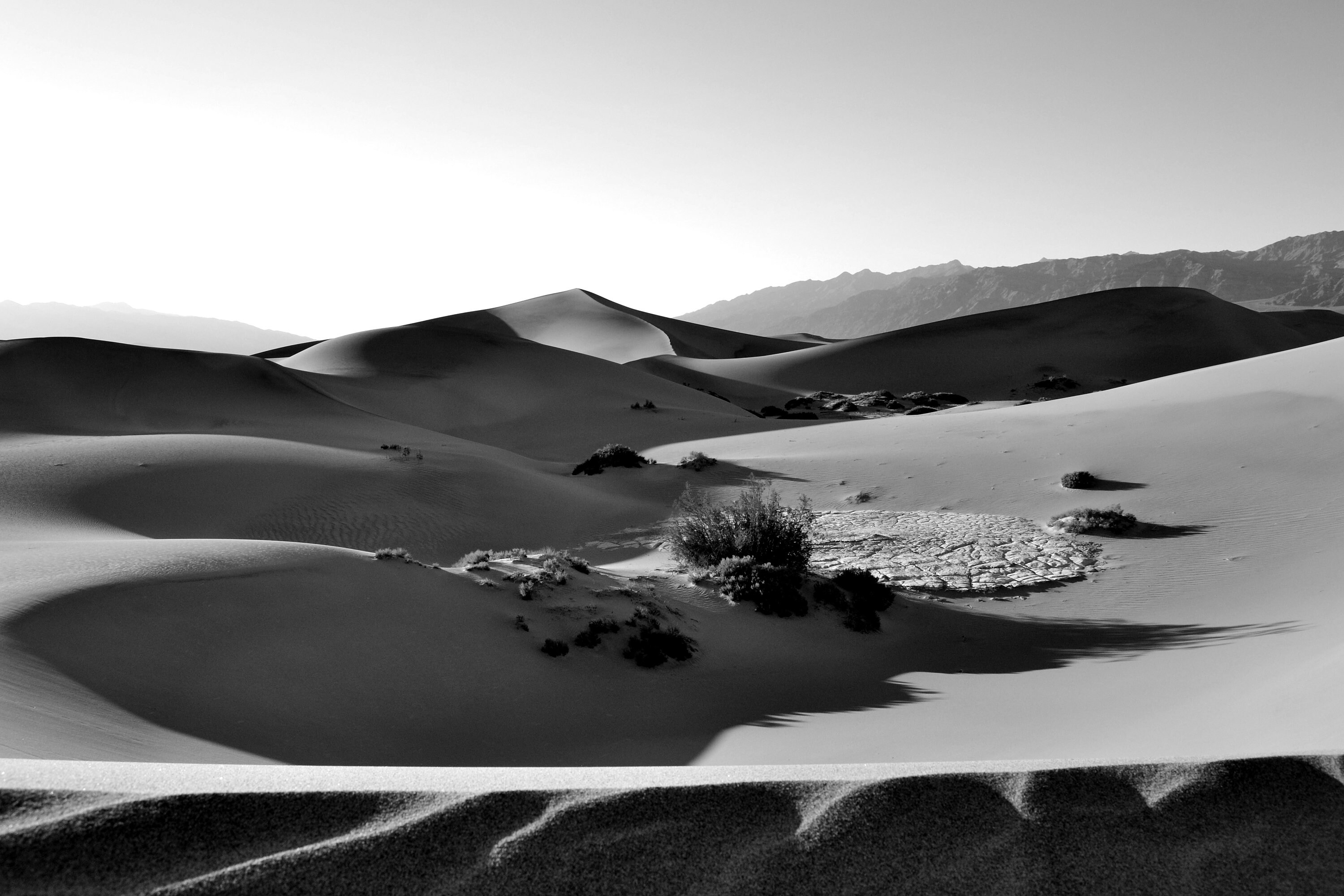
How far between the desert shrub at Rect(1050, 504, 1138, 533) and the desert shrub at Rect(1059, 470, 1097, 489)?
164 cm

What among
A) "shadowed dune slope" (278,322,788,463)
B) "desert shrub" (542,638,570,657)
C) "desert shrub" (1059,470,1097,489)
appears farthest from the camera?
"shadowed dune slope" (278,322,788,463)

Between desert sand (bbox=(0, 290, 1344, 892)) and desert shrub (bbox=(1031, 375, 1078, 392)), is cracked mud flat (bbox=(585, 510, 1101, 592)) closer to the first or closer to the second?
desert sand (bbox=(0, 290, 1344, 892))

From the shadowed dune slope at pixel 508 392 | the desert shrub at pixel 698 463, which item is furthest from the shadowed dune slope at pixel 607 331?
the desert shrub at pixel 698 463

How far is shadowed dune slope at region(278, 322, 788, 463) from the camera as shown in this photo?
103 feet

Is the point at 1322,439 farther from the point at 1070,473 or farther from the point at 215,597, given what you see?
the point at 215,597

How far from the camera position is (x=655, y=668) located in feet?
26.6

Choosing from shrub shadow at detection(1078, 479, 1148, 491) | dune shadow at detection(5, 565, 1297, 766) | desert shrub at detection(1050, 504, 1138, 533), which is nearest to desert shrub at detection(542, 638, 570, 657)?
dune shadow at detection(5, 565, 1297, 766)

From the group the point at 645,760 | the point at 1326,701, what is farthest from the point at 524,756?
the point at 1326,701

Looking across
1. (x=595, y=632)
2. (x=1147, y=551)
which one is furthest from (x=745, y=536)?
(x=1147, y=551)

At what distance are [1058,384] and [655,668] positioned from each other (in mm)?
46439

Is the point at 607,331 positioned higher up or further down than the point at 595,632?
higher up

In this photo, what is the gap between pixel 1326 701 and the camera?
4926 millimetres

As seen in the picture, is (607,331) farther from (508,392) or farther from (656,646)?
(656,646)

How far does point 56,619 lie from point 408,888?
205 inches
